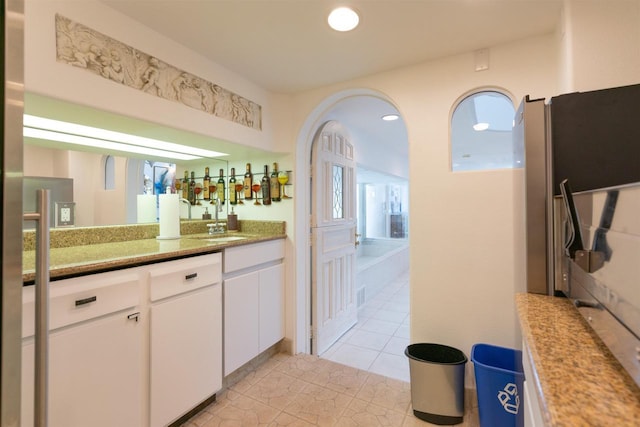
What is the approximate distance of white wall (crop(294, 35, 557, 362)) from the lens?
5.84ft

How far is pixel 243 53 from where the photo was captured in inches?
75.0

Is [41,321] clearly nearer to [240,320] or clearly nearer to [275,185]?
[240,320]

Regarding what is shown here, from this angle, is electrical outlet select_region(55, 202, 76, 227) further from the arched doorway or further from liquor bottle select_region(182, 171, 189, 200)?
the arched doorway

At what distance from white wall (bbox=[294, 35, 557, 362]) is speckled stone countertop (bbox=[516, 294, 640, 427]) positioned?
A: 986 mm

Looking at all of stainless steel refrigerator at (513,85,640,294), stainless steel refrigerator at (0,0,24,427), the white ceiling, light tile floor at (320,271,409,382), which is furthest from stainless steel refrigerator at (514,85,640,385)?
light tile floor at (320,271,409,382)

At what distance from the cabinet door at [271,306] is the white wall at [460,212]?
1079mm

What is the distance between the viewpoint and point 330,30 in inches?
65.4

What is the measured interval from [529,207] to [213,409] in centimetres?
203

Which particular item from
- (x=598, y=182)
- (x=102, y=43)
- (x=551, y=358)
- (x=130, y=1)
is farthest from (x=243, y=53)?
(x=551, y=358)

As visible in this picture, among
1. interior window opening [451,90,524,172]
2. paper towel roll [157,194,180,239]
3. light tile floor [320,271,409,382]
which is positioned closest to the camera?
interior window opening [451,90,524,172]

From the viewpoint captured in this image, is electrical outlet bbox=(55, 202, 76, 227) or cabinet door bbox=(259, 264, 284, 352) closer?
electrical outlet bbox=(55, 202, 76, 227)

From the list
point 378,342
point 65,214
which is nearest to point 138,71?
point 65,214

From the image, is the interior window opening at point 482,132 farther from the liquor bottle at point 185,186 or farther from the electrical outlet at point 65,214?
the electrical outlet at point 65,214

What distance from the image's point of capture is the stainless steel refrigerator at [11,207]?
0.57 m
